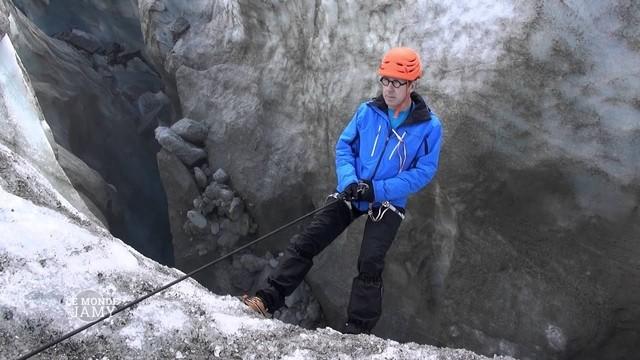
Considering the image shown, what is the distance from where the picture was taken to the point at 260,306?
3344 millimetres

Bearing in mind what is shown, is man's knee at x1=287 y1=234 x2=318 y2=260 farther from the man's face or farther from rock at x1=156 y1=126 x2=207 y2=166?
rock at x1=156 y1=126 x2=207 y2=166

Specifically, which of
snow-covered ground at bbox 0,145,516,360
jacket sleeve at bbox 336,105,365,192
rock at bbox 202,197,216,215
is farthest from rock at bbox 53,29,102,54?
snow-covered ground at bbox 0,145,516,360

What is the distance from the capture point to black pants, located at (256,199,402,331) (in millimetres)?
3688

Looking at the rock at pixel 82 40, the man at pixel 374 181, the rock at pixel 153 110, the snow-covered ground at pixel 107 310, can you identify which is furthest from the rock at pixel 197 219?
the rock at pixel 82 40

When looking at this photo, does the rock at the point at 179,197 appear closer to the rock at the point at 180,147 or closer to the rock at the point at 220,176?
the rock at the point at 180,147

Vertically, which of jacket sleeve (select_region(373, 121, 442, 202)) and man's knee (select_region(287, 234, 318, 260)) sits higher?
jacket sleeve (select_region(373, 121, 442, 202))

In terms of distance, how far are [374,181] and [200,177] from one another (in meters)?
3.24

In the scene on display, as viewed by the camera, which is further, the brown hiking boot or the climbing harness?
the climbing harness

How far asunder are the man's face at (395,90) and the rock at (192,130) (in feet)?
11.2

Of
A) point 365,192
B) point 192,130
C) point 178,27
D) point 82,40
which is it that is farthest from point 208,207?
point 82,40

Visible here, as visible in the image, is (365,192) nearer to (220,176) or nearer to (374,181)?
(374,181)

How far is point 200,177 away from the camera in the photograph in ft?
21.0

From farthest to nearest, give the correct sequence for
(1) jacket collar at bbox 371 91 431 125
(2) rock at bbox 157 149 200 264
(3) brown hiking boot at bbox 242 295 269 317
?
(2) rock at bbox 157 149 200 264, (1) jacket collar at bbox 371 91 431 125, (3) brown hiking boot at bbox 242 295 269 317

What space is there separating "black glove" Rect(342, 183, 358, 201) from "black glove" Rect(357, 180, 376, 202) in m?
0.02
